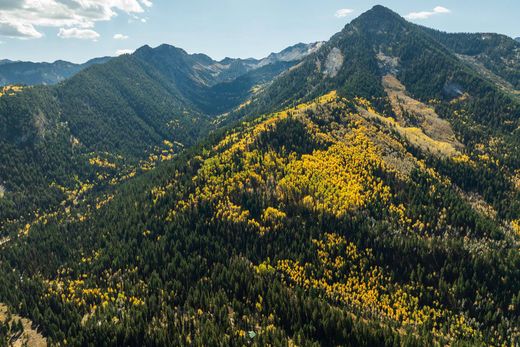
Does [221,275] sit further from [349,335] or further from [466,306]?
[466,306]

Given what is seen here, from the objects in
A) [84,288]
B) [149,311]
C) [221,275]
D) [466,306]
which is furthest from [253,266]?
[466,306]

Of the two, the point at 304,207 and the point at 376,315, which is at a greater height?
the point at 304,207

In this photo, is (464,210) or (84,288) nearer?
(84,288)

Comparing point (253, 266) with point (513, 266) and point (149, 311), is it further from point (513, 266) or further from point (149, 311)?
Answer: point (513, 266)

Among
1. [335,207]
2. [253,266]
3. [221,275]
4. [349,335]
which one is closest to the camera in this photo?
[349,335]

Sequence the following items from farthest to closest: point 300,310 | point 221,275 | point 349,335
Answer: point 221,275 → point 300,310 → point 349,335

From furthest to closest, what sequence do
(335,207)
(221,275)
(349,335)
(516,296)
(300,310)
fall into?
(335,207) < (221,275) < (516,296) < (300,310) < (349,335)

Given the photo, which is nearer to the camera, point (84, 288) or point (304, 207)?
point (84, 288)

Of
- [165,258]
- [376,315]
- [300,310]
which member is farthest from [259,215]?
[376,315]

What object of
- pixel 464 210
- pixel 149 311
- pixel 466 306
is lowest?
pixel 466 306
